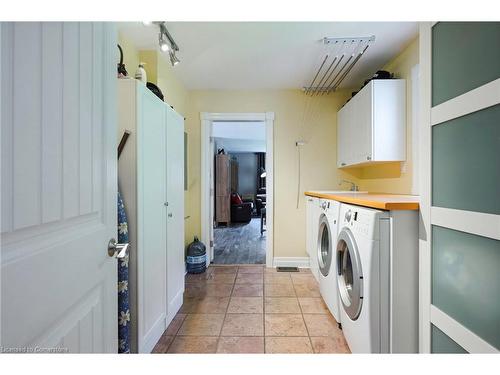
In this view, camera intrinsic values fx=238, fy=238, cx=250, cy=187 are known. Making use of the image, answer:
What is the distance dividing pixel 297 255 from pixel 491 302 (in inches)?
104

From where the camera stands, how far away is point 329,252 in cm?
199

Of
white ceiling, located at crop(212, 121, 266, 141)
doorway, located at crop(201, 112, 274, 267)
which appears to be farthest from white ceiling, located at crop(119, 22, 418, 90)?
white ceiling, located at crop(212, 121, 266, 141)

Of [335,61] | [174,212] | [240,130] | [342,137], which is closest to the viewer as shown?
[174,212]

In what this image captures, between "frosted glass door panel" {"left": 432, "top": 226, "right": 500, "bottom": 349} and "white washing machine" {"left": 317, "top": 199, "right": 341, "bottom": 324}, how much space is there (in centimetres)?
91

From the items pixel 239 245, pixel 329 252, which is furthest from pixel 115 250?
pixel 239 245

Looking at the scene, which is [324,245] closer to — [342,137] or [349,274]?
[349,274]

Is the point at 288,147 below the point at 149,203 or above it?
above

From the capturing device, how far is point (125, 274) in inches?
51.3

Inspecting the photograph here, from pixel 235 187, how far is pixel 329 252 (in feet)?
20.5

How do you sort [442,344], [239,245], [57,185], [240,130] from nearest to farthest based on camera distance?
[57,185], [442,344], [239,245], [240,130]

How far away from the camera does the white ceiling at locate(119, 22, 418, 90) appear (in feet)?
6.29

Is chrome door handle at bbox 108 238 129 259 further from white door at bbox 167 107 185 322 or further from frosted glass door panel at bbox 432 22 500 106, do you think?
frosted glass door panel at bbox 432 22 500 106

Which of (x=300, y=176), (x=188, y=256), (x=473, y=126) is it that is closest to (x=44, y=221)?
(x=473, y=126)

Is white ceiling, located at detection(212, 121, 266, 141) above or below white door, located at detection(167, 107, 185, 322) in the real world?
above
